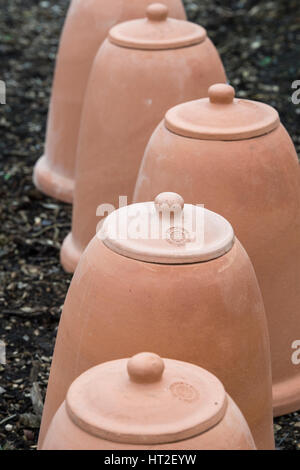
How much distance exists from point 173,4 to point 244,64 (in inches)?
81.6

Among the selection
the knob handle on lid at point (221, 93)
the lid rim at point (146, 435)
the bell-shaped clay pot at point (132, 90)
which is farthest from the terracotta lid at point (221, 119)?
the lid rim at point (146, 435)

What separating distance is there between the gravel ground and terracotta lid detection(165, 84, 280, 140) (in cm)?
89

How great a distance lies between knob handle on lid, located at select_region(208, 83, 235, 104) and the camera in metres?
2.60

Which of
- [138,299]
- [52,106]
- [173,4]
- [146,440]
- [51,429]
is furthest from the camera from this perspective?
[52,106]

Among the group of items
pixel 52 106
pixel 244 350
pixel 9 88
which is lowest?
pixel 9 88

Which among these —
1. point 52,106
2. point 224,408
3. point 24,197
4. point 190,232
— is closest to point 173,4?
point 52,106

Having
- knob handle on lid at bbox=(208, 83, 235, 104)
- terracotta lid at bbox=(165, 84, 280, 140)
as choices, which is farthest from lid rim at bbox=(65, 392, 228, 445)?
knob handle on lid at bbox=(208, 83, 235, 104)

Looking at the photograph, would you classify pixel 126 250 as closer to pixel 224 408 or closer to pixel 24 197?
pixel 224 408

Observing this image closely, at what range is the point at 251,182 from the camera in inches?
99.3

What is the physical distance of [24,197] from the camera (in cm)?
439

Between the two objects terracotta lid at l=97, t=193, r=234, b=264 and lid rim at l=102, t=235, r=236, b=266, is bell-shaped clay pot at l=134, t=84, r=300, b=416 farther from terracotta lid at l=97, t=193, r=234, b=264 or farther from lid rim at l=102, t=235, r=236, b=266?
lid rim at l=102, t=235, r=236, b=266

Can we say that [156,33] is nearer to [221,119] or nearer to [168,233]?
[221,119]

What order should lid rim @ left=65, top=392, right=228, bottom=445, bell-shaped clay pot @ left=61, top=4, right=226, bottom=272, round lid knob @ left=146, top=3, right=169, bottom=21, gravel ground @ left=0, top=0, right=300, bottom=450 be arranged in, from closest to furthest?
1. lid rim @ left=65, top=392, right=228, bottom=445
2. gravel ground @ left=0, top=0, right=300, bottom=450
3. bell-shaped clay pot @ left=61, top=4, right=226, bottom=272
4. round lid knob @ left=146, top=3, right=169, bottom=21
